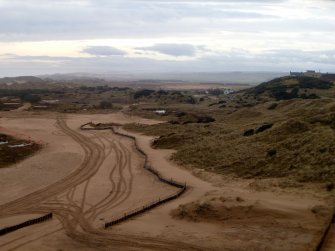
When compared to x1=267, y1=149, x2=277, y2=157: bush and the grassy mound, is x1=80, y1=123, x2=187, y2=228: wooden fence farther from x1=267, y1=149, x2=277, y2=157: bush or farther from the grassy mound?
x1=267, y1=149, x2=277, y2=157: bush

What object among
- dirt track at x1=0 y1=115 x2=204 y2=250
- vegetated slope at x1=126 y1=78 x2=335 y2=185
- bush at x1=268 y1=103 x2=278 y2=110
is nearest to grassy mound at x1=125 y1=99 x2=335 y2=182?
vegetated slope at x1=126 y1=78 x2=335 y2=185

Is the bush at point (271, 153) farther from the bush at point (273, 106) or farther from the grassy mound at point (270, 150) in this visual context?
the bush at point (273, 106)

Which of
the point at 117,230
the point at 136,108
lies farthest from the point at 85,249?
the point at 136,108

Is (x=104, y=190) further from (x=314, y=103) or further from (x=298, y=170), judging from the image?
(x=314, y=103)

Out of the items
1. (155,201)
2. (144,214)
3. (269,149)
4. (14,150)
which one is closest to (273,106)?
(269,149)

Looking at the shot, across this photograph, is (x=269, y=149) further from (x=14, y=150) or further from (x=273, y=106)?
(x=273, y=106)

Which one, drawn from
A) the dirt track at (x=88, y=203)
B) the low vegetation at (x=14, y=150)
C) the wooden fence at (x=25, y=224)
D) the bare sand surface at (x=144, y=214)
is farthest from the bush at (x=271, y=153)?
the low vegetation at (x=14, y=150)

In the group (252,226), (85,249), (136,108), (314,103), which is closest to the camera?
(85,249)
